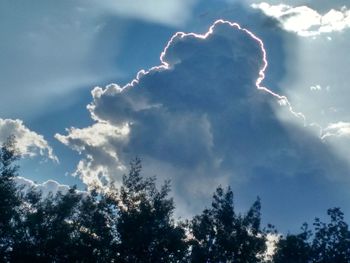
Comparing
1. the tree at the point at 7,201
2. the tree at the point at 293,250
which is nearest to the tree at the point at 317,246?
the tree at the point at 293,250

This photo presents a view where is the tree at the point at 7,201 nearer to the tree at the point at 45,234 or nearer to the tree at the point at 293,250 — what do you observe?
the tree at the point at 45,234

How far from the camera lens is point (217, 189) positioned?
181 feet

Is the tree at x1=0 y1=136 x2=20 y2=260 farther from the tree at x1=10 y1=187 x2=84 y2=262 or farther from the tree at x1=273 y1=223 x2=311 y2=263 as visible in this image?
the tree at x1=273 y1=223 x2=311 y2=263

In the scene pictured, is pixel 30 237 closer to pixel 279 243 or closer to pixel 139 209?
pixel 139 209

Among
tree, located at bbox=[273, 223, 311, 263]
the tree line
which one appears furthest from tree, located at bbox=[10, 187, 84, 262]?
tree, located at bbox=[273, 223, 311, 263]

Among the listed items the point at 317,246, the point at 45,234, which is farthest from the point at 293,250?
the point at 45,234

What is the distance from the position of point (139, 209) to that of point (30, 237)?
1343 cm

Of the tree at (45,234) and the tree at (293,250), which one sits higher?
the tree at (293,250)

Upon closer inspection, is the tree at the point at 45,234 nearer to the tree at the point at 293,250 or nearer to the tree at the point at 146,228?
the tree at the point at 146,228

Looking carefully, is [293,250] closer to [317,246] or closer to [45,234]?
[317,246]

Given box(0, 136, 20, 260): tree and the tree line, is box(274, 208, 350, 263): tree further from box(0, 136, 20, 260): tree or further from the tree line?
box(0, 136, 20, 260): tree

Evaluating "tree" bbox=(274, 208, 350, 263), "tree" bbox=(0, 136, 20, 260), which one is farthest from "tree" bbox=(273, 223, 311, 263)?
"tree" bbox=(0, 136, 20, 260)

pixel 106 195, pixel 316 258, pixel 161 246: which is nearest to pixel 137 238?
pixel 161 246

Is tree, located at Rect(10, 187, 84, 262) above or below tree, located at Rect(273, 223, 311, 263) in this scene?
below
